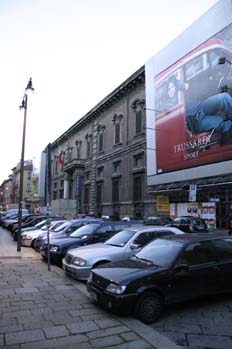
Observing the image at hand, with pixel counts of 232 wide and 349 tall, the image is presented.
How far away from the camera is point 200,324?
245 inches

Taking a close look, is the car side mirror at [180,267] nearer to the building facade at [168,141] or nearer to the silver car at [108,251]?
the silver car at [108,251]

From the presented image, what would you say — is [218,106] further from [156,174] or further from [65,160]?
[65,160]

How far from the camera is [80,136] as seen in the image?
5038cm

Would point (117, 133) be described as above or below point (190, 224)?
above

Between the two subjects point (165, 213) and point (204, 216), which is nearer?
point (204, 216)

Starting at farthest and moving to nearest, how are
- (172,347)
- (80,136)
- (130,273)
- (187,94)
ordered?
(80,136) < (187,94) < (130,273) < (172,347)

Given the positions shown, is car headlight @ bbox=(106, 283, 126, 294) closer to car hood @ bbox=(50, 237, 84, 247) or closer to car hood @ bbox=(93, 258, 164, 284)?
car hood @ bbox=(93, 258, 164, 284)

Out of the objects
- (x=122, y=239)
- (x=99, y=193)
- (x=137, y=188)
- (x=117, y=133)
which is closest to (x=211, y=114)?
(x=137, y=188)

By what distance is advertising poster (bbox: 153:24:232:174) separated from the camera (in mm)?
23375

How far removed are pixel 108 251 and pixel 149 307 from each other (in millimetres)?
3330

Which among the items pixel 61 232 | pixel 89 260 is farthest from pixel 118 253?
pixel 61 232

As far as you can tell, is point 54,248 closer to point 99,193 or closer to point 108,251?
point 108,251

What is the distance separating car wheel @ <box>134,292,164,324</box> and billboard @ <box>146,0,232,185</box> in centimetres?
1746

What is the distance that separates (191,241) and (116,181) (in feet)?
98.6
